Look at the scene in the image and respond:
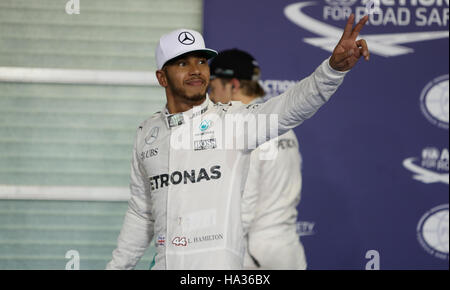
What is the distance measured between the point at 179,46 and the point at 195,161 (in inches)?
18.8

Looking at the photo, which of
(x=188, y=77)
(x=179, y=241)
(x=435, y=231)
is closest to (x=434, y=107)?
(x=435, y=231)

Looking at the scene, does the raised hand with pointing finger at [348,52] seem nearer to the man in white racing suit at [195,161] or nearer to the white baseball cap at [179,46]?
the man in white racing suit at [195,161]

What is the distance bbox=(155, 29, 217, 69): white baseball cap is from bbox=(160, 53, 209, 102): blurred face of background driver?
0.04 m

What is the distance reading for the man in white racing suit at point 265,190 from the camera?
3.24 metres

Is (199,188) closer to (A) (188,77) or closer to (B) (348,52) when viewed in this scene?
(A) (188,77)

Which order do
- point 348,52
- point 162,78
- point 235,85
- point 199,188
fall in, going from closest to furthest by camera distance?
point 348,52
point 199,188
point 162,78
point 235,85

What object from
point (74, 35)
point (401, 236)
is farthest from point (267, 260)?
point (74, 35)

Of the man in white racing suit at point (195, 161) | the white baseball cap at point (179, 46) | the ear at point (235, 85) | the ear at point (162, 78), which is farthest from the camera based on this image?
the ear at point (235, 85)

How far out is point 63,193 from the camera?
420cm

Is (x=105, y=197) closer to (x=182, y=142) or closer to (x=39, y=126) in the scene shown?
(x=39, y=126)

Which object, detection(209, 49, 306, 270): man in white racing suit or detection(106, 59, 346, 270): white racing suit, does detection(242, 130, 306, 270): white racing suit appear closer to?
detection(209, 49, 306, 270): man in white racing suit

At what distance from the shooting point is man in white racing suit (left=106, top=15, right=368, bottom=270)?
98.7 inches

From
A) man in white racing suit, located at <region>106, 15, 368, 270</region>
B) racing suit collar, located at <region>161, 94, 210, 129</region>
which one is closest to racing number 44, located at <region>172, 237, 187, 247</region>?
man in white racing suit, located at <region>106, 15, 368, 270</region>

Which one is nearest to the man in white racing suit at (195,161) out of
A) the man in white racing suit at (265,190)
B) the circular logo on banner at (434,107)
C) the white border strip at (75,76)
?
the man in white racing suit at (265,190)
